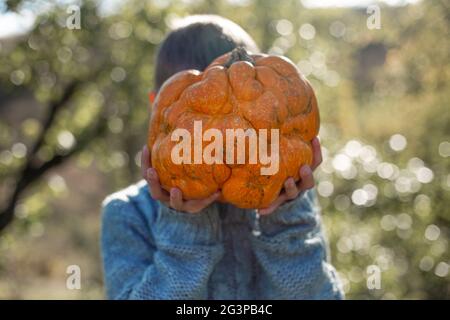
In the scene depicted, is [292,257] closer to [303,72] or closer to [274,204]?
[274,204]

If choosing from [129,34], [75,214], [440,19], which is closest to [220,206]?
[440,19]

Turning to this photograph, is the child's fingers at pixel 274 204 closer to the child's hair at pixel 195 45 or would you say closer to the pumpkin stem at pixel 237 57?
the pumpkin stem at pixel 237 57

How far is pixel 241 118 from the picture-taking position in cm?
180

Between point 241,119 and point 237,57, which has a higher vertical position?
point 237,57

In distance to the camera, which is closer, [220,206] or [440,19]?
[220,206]

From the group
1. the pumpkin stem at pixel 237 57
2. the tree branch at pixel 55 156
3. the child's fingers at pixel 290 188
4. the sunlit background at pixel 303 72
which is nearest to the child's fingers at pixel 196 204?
the child's fingers at pixel 290 188

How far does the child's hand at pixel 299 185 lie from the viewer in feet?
6.03

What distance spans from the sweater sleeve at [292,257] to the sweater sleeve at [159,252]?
0.48 ft

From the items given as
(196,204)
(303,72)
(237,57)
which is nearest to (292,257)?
(196,204)

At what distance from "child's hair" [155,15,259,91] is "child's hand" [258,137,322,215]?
1.47 feet

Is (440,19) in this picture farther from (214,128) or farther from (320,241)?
(214,128)

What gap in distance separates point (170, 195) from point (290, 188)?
32 cm

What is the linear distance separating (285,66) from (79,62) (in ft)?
13.1

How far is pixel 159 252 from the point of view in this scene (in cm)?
204
